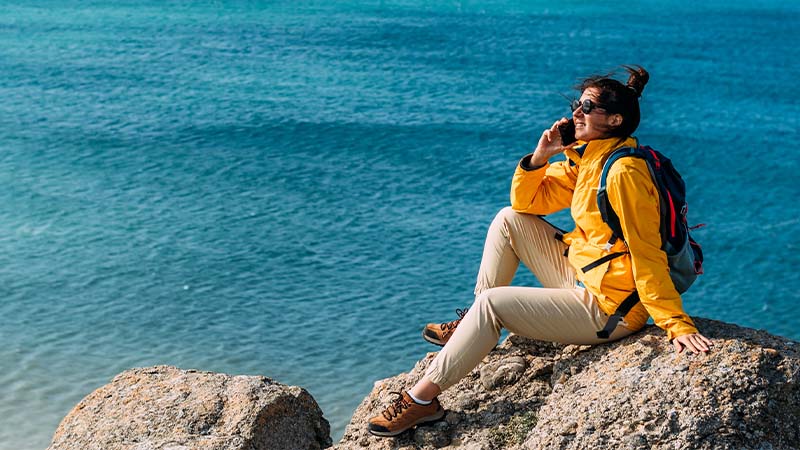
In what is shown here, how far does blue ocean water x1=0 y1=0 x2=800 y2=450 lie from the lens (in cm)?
1523

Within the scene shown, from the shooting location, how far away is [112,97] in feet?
89.6

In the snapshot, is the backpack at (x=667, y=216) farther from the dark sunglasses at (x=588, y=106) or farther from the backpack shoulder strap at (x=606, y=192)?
the dark sunglasses at (x=588, y=106)

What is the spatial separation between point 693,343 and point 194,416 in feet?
9.65

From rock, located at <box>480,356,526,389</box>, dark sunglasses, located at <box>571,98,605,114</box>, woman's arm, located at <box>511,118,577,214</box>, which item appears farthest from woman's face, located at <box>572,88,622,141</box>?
rock, located at <box>480,356,526,389</box>

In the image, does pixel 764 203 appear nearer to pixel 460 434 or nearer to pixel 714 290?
pixel 714 290

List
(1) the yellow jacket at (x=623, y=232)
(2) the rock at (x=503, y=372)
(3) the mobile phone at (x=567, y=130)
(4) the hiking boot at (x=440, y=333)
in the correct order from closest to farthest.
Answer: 1. (1) the yellow jacket at (x=623, y=232)
2. (3) the mobile phone at (x=567, y=130)
3. (2) the rock at (x=503, y=372)
4. (4) the hiking boot at (x=440, y=333)

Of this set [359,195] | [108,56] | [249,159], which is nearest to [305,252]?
[359,195]

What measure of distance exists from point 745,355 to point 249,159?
61.5ft

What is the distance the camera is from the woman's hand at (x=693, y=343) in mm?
4969

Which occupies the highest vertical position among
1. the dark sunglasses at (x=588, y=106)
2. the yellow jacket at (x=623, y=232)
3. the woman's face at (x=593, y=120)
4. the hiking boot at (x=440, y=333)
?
the dark sunglasses at (x=588, y=106)

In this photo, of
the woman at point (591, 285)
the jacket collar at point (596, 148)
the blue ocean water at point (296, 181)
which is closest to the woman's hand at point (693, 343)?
the woman at point (591, 285)

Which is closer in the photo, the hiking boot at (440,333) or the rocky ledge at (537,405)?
the rocky ledge at (537,405)

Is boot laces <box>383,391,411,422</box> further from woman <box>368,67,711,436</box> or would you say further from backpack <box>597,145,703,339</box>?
backpack <box>597,145,703,339</box>

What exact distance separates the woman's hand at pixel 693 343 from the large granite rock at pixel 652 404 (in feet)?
0.12
